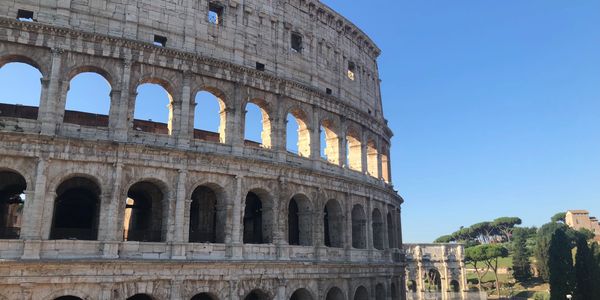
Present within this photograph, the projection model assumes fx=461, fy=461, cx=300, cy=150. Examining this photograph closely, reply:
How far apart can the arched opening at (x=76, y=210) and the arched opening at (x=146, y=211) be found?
1307 mm

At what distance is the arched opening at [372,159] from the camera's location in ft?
93.4

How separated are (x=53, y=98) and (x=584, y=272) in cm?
3561

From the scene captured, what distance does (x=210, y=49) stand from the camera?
20391 mm

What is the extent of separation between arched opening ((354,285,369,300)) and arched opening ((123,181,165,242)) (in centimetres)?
1135

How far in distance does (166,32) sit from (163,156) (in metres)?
5.44

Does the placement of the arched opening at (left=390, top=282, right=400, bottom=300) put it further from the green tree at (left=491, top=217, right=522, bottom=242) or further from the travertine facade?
the green tree at (left=491, top=217, right=522, bottom=242)

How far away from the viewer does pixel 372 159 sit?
28938 mm

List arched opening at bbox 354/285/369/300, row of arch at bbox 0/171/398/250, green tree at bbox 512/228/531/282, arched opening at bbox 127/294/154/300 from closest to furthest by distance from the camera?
row of arch at bbox 0/171/398/250
arched opening at bbox 127/294/154/300
arched opening at bbox 354/285/369/300
green tree at bbox 512/228/531/282

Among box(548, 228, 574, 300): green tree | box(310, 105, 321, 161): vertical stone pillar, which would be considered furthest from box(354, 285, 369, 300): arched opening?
box(548, 228, 574, 300): green tree

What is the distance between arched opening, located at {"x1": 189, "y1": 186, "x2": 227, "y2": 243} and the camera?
64.6 ft

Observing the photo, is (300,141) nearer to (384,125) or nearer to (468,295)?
Answer: (384,125)

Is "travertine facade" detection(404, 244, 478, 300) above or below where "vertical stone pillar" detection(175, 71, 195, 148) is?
below

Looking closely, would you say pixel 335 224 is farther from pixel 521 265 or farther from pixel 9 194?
pixel 521 265

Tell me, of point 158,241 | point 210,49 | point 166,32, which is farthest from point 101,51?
point 158,241
